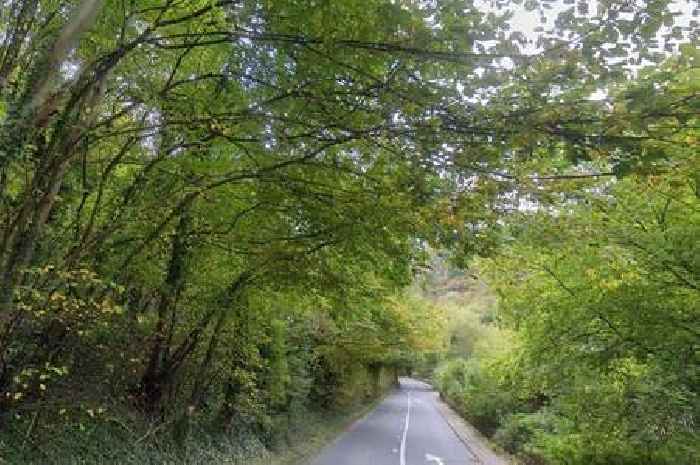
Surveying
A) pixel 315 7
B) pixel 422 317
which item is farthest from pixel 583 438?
pixel 422 317

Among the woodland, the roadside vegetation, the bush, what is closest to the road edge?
the bush

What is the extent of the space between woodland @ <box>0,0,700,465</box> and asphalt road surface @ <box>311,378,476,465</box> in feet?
14.5

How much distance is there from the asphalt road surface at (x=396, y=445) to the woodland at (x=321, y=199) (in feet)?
14.5

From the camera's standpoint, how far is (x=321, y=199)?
709cm

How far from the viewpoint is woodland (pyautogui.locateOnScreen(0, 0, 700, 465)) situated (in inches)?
179

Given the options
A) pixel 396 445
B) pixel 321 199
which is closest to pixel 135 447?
pixel 321 199

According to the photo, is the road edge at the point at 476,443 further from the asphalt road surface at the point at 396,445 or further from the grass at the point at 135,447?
the grass at the point at 135,447

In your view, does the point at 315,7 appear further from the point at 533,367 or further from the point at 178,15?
the point at 533,367

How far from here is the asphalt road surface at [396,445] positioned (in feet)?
58.3

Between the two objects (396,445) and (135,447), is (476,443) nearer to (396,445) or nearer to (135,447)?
(396,445)

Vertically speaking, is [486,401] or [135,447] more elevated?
[486,401]

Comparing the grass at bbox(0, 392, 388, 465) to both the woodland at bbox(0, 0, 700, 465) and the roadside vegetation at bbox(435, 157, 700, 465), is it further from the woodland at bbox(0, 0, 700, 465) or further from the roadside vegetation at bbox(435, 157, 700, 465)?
the roadside vegetation at bbox(435, 157, 700, 465)

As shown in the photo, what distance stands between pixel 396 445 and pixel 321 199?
16.9 metres

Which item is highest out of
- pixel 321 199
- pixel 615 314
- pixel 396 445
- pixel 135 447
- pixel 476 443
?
pixel 321 199
